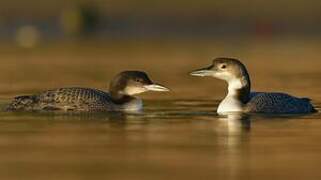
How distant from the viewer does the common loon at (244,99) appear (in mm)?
18672

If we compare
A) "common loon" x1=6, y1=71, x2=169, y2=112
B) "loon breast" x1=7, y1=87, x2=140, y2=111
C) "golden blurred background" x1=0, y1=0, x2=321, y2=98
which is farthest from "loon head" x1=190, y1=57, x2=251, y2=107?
"golden blurred background" x1=0, y1=0, x2=321, y2=98

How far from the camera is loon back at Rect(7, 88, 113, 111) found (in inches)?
741

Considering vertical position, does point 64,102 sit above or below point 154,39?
below

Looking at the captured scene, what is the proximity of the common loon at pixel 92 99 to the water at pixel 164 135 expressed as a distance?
25 centimetres

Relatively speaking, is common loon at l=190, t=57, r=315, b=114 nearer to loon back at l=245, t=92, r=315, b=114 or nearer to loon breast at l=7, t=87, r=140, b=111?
loon back at l=245, t=92, r=315, b=114

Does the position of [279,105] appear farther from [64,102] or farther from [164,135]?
[164,135]

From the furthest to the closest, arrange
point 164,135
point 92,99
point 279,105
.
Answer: point 92,99 → point 279,105 → point 164,135

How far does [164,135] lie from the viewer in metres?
16.0

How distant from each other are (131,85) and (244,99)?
56.8 inches

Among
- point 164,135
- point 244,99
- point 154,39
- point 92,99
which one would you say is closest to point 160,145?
point 164,135

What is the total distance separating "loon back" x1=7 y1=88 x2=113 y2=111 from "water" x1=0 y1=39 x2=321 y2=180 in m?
0.25

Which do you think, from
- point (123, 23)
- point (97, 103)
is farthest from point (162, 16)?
point (97, 103)

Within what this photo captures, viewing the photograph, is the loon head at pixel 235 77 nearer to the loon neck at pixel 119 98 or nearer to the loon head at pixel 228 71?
the loon head at pixel 228 71

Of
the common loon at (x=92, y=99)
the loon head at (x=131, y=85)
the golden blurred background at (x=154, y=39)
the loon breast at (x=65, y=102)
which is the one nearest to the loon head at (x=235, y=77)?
the loon head at (x=131, y=85)
